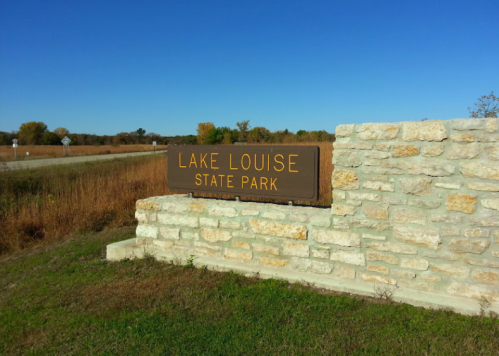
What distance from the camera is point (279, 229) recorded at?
4.67m

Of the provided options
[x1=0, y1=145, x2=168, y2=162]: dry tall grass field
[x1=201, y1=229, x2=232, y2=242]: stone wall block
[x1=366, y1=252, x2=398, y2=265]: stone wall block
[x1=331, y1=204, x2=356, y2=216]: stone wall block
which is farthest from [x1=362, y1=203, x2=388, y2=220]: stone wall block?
[x1=0, y1=145, x2=168, y2=162]: dry tall grass field

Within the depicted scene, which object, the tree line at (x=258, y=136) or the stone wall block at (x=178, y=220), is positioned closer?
the stone wall block at (x=178, y=220)

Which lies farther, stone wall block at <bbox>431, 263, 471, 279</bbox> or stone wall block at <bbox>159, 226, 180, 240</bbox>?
stone wall block at <bbox>159, 226, 180, 240</bbox>

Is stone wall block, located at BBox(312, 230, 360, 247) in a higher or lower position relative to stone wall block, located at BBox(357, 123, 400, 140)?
lower

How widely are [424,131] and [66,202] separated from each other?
9.65 metres

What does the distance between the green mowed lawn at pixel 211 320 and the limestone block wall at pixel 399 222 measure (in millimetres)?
323

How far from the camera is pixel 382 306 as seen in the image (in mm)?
3750

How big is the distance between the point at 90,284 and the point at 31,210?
19.9 feet

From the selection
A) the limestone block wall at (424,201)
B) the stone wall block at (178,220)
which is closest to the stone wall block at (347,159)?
the limestone block wall at (424,201)

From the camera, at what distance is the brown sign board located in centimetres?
467

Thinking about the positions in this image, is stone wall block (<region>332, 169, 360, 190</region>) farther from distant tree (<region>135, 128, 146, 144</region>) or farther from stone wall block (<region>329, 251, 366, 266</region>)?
distant tree (<region>135, 128, 146, 144</region>)

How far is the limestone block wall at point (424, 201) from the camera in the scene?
3.63m

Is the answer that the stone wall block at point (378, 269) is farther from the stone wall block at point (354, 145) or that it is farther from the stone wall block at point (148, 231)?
the stone wall block at point (148, 231)

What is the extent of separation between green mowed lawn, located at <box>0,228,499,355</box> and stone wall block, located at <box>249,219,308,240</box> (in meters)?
0.62
